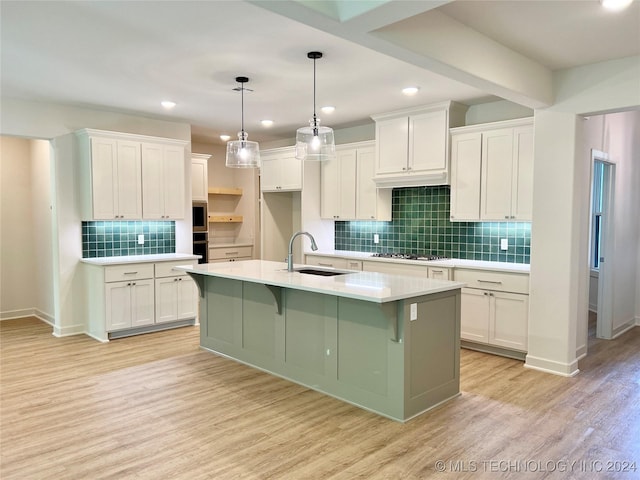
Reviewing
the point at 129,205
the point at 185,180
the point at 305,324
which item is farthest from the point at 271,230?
the point at 305,324

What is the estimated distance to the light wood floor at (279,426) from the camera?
259 centimetres

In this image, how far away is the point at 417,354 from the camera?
3.20 metres

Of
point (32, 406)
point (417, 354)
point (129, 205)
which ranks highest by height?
point (129, 205)

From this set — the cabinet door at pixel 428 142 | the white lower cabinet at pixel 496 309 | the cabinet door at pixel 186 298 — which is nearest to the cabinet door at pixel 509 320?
the white lower cabinet at pixel 496 309

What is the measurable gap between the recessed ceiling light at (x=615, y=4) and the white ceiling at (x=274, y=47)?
0.06 meters

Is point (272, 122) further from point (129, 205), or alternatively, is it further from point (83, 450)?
point (83, 450)

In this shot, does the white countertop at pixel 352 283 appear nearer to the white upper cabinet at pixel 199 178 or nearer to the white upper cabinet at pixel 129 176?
the white upper cabinet at pixel 129 176

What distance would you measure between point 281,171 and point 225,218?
6.20 feet

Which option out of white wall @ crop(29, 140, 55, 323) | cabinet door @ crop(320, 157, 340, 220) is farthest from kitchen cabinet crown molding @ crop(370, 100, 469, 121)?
white wall @ crop(29, 140, 55, 323)

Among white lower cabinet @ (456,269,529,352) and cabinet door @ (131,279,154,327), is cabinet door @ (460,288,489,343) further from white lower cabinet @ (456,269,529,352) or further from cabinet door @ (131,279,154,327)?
cabinet door @ (131,279,154,327)

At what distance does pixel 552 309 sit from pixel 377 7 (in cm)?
312

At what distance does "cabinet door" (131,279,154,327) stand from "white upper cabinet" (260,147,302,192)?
2.34 m

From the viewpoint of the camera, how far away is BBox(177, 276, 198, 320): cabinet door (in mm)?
5770

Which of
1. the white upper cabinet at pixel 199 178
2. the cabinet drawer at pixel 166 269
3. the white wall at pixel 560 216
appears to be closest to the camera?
the white wall at pixel 560 216
